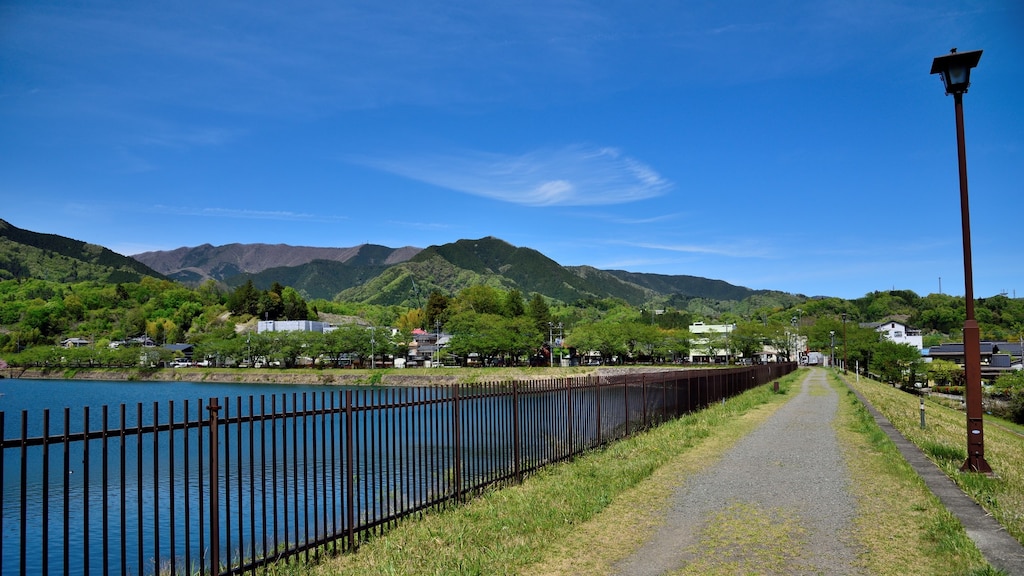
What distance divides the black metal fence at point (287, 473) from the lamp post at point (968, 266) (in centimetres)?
691

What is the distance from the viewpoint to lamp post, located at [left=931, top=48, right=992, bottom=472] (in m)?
11.3

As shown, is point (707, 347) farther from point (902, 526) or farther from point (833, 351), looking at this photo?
point (902, 526)

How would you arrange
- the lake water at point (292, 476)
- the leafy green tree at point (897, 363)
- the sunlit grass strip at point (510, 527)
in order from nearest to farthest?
the sunlit grass strip at point (510, 527), the lake water at point (292, 476), the leafy green tree at point (897, 363)

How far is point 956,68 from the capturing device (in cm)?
1157

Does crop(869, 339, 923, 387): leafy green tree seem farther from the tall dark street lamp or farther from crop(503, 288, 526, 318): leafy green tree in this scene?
crop(503, 288, 526, 318): leafy green tree

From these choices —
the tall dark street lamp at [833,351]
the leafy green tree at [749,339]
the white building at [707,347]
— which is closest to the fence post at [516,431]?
the tall dark street lamp at [833,351]

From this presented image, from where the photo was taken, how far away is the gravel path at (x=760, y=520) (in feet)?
22.9

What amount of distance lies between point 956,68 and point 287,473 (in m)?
14.5

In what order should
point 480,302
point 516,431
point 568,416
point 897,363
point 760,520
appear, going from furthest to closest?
point 480,302, point 897,363, point 568,416, point 516,431, point 760,520

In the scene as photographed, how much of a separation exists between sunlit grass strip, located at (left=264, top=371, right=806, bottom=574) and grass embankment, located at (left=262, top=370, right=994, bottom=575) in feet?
0.05

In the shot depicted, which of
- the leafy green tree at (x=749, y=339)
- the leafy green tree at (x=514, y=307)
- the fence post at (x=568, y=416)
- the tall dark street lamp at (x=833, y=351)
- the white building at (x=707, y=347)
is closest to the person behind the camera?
the fence post at (x=568, y=416)

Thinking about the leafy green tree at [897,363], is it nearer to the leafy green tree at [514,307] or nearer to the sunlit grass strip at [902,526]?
the sunlit grass strip at [902,526]

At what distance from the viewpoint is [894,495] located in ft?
33.0

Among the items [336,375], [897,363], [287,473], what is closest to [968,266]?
[287,473]
